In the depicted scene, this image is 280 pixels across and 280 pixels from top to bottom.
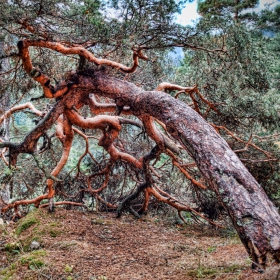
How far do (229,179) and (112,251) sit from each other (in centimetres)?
197

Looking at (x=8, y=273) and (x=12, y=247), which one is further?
(x=12, y=247)

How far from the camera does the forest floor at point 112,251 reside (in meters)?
2.76

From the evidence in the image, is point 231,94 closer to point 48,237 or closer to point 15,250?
point 48,237

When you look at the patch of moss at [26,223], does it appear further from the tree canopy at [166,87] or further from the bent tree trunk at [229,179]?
the bent tree trunk at [229,179]

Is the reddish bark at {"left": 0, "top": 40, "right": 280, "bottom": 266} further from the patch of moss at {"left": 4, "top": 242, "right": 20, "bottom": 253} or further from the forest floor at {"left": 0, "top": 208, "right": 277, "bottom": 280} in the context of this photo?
the patch of moss at {"left": 4, "top": 242, "right": 20, "bottom": 253}

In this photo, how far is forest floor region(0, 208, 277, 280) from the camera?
9.06ft

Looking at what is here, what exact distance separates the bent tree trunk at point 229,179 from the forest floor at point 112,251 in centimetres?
28

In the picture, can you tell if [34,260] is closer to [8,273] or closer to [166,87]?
[8,273]

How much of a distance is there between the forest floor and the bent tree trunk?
28 centimetres

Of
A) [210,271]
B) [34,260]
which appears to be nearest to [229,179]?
[210,271]

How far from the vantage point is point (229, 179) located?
2.61m

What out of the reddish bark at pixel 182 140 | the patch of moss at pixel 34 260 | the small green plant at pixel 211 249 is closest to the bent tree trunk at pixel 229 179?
the reddish bark at pixel 182 140

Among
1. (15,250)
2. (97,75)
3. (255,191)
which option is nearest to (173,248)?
(255,191)

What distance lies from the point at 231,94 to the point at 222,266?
2.78 m
